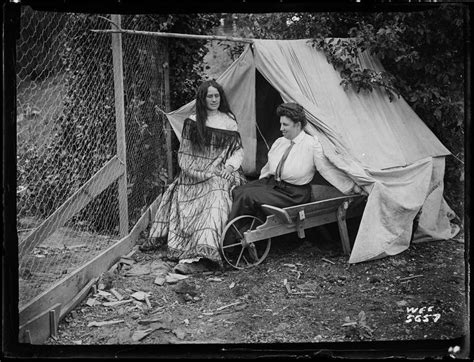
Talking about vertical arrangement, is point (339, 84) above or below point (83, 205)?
above

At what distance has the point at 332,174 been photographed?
14.3 ft

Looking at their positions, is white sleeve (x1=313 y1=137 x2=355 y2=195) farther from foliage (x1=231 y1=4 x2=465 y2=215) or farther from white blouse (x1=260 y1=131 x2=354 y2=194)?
foliage (x1=231 y1=4 x2=465 y2=215)

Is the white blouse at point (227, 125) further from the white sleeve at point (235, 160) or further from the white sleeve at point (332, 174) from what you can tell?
the white sleeve at point (332, 174)

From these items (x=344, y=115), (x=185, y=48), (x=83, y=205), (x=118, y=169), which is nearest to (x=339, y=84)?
(x=344, y=115)

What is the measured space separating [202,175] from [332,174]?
0.88 meters

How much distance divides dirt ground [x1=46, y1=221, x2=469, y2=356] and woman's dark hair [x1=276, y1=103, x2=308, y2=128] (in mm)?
865

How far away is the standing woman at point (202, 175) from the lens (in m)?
4.35

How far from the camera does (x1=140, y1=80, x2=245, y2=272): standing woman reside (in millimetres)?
4352

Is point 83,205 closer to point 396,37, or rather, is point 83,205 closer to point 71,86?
point 71,86

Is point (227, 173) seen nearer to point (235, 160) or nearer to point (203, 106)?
point (235, 160)

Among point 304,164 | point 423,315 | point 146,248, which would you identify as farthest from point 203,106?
point 423,315

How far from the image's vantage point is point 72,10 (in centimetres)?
397

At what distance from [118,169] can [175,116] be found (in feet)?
1.80

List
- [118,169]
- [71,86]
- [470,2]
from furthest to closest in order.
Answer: [118,169], [71,86], [470,2]
